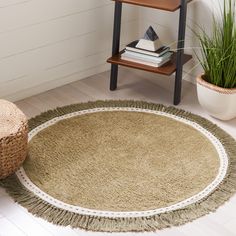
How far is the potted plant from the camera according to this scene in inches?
109

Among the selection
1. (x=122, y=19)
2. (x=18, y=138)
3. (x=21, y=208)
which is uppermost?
(x=122, y=19)

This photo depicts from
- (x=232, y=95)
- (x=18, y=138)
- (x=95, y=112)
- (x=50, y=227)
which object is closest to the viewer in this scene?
(x=50, y=227)

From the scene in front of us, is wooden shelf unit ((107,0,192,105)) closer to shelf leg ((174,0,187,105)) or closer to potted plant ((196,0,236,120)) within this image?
shelf leg ((174,0,187,105))

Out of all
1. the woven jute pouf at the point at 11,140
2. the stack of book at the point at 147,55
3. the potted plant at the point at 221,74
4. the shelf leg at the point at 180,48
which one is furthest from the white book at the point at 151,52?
the woven jute pouf at the point at 11,140

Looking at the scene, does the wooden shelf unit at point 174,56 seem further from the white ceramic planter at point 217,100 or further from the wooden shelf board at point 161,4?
the white ceramic planter at point 217,100

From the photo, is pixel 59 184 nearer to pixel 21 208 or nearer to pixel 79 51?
pixel 21 208

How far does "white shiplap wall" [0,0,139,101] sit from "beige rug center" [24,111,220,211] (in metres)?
0.38

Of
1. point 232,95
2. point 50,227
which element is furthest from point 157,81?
point 50,227

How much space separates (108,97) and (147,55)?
1.06 ft

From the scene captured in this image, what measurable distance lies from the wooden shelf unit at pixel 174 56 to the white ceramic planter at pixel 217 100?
160 millimetres

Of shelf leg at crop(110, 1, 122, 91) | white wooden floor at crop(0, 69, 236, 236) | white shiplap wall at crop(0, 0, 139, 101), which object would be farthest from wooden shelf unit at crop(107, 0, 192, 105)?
white shiplap wall at crop(0, 0, 139, 101)

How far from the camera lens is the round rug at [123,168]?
225cm

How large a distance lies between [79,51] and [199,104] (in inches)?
30.2

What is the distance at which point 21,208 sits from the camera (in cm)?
228
